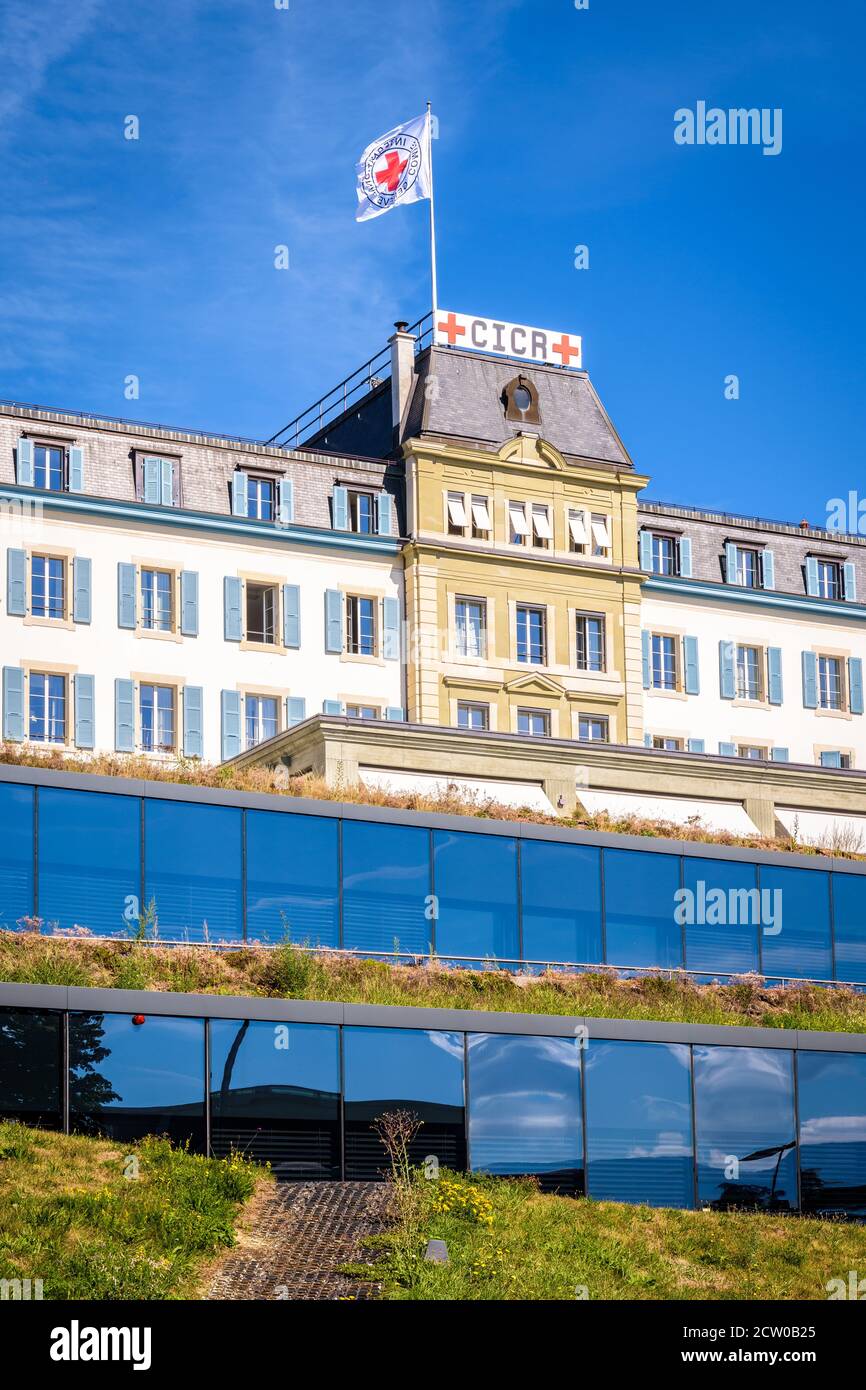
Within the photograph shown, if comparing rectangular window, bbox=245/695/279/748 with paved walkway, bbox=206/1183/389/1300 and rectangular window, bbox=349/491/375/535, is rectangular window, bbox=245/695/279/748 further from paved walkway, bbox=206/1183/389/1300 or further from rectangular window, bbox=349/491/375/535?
paved walkway, bbox=206/1183/389/1300

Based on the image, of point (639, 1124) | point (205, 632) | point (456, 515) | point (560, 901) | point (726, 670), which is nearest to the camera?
point (639, 1124)

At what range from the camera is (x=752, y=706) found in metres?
61.1

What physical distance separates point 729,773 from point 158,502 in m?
16.2

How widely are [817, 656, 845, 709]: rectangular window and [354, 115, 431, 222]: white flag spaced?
18700 millimetres

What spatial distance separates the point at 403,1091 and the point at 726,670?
108ft

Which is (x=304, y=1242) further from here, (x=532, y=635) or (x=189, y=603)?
(x=532, y=635)

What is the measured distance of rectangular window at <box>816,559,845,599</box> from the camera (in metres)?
64.9

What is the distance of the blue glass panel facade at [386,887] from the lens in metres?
34.9

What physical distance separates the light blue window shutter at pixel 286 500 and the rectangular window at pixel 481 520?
207 inches

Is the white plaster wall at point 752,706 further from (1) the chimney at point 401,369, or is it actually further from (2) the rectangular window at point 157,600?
(2) the rectangular window at point 157,600

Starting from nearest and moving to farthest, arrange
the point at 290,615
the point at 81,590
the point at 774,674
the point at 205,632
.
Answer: the point at 81,590 → the point at 205,632 → the point at 290,615 → the point at 774,674

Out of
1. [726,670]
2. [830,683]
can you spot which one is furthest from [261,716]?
[830,683]

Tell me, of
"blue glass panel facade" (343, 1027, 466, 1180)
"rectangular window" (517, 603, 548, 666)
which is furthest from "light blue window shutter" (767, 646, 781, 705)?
"blue glass panel facade" (343, 1027, 466, 1180)
